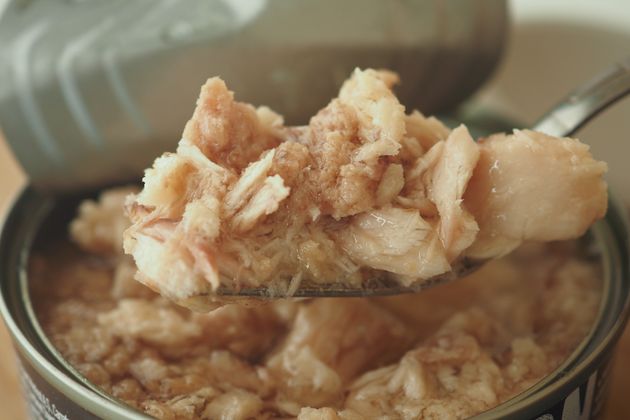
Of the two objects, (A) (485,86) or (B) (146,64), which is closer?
(B) (146,64)

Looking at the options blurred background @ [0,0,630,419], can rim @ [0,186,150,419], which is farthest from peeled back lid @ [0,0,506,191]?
can rim @ [0,186,150,419]

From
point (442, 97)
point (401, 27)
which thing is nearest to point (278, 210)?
point (401, 27)

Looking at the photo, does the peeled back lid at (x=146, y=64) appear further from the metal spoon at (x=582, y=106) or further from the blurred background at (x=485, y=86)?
the metal spoon at (x=582, y=106)

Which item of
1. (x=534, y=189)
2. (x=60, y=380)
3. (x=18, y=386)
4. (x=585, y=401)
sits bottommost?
(x=18, y=386)

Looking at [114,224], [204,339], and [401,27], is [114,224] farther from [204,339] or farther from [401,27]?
[401,27]

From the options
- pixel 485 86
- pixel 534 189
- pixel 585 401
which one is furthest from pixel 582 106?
pixel 485 86

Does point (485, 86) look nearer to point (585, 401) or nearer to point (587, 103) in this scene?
point (587, 103)
